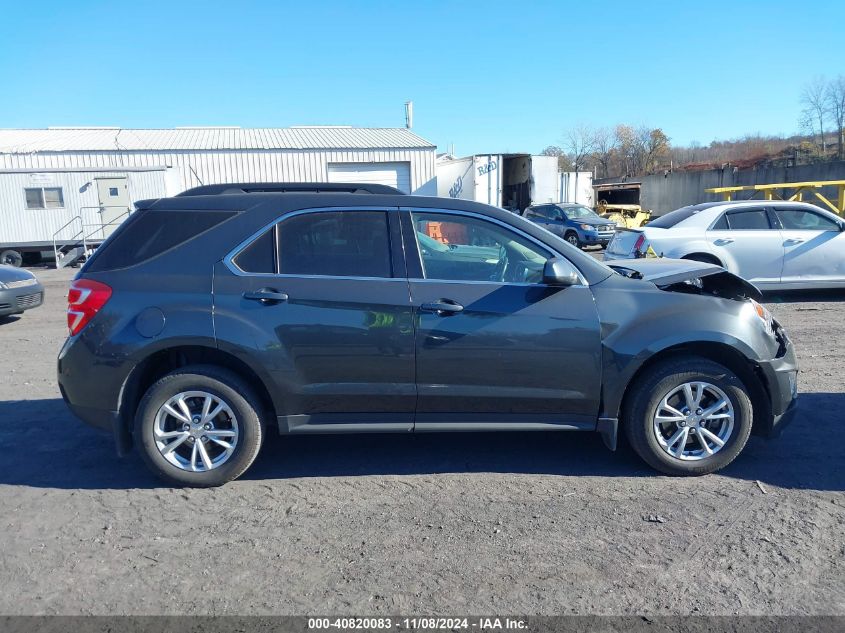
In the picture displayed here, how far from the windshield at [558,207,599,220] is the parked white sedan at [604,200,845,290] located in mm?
11937

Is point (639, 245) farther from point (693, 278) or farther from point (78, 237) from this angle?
point (78, 237)

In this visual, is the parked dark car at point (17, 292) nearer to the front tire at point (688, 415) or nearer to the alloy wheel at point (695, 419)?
the front tire at point (688, 415)

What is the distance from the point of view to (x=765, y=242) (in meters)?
9.80

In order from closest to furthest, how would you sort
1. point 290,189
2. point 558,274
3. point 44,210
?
point 558,274 → point 290,189 → point 44,210

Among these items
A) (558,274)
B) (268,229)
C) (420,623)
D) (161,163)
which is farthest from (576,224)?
(420,623)

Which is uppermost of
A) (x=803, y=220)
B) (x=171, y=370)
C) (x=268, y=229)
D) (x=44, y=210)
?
(x=44, y=210)

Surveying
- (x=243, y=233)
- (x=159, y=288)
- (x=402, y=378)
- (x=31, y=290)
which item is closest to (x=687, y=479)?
(x=402, y=378)

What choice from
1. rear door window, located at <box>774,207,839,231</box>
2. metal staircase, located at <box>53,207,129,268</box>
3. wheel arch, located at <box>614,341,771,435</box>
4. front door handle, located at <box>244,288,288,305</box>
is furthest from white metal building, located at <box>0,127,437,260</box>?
wheel arch, located at <box>614,341,771,435</box>

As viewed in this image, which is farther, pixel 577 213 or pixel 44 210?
pixel 577 213

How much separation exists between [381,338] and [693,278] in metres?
2.11

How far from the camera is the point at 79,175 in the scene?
19.7 metres

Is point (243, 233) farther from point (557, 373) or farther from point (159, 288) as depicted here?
point (557, 373)

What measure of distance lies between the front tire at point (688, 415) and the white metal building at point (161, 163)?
19.8m

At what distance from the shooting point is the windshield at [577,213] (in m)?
22.1
